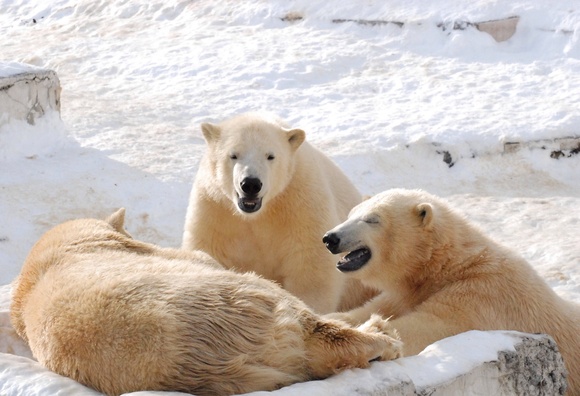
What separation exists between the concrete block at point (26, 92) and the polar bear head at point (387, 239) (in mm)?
4885

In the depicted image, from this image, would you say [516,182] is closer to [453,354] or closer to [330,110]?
[330,110]

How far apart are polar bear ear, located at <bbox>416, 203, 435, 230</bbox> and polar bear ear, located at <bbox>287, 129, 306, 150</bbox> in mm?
1240

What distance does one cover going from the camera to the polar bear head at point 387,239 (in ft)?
17.3

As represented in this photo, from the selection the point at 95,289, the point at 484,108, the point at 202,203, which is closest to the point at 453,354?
the point at 95,289

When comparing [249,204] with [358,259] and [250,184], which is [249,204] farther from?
[358,259]

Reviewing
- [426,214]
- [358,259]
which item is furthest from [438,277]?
[358,259]

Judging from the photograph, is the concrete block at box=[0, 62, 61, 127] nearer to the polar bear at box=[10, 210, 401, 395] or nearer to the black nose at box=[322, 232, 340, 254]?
the black nose at box=[322, 232, 340, 254]

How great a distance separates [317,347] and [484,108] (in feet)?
22.9

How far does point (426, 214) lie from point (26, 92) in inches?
208

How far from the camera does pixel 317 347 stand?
354 cm

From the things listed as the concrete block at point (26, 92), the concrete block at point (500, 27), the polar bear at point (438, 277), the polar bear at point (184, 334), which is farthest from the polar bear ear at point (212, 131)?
the concrete block at point (500, 27)

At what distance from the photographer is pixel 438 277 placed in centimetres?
518

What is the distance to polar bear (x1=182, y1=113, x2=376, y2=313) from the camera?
237 inches

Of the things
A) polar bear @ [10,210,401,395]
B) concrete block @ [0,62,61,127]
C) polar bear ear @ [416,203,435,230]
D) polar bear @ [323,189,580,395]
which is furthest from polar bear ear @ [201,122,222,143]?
concrete block @ [0,62,61,127]
